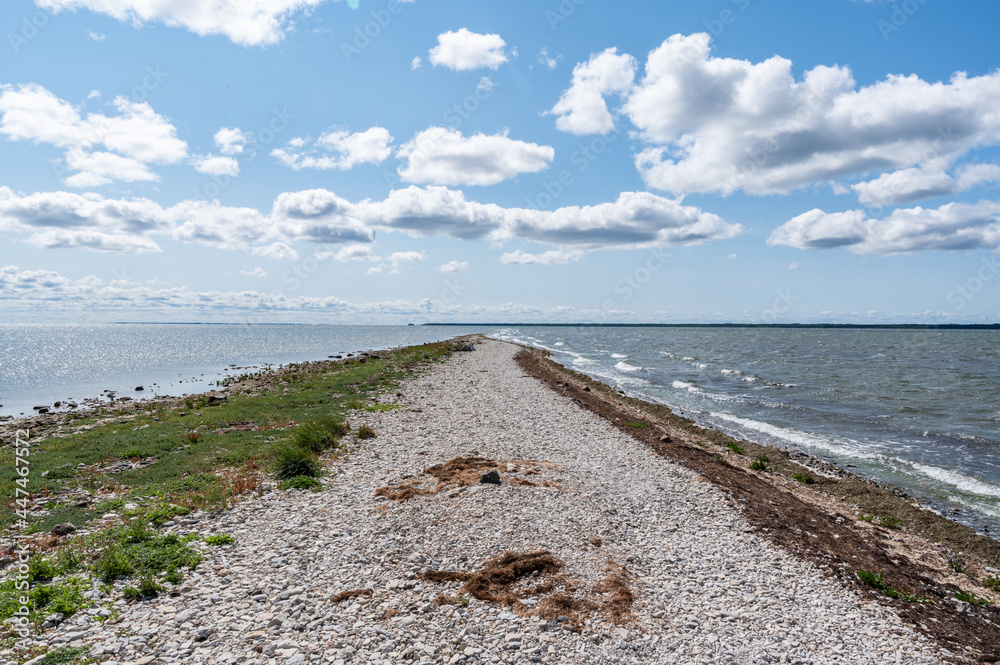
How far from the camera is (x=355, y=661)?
313 inches

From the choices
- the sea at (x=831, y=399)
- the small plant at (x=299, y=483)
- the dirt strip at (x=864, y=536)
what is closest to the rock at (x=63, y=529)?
the small plant at (x=299, y=483)

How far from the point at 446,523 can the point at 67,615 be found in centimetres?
749

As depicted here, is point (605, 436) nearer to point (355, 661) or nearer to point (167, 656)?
point (355, 661)

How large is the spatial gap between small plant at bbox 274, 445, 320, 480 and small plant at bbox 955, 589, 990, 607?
17729mm

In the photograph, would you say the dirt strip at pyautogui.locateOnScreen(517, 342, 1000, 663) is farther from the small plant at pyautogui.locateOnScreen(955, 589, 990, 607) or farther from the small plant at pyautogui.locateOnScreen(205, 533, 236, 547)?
the small plant at pyautogui.locateOnScreen(205, 533, 236, 547)

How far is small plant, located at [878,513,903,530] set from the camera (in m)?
15.9

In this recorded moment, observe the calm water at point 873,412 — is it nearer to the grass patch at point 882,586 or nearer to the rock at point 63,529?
the grass patch at point 882,586

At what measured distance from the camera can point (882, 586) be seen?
1123 cm

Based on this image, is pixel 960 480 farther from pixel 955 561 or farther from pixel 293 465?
pixel 293 465

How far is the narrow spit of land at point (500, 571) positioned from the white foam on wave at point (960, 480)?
6485 millimetres

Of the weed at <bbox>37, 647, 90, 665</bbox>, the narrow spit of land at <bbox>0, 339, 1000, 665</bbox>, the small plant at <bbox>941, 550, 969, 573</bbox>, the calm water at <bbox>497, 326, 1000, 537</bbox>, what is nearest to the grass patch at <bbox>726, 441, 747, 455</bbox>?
the calm water at <bbox>497, 326, 1000, 537</bbox>

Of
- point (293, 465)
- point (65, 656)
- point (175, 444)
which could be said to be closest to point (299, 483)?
point (293, 465)

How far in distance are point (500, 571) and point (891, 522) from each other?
13.9 metres

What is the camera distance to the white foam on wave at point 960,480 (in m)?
19.3
